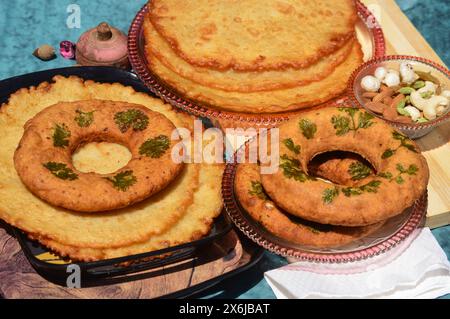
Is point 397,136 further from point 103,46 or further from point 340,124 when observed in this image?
point 103,46

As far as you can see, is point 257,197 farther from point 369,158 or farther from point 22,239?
A: point 22,239

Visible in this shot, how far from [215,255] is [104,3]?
5217mm

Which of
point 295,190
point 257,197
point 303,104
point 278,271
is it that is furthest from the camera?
point 303,104

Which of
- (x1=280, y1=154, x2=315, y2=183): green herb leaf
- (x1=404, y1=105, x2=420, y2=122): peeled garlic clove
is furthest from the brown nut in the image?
(x1=280, y1=154, x2=315, y2=183): green herb leaf

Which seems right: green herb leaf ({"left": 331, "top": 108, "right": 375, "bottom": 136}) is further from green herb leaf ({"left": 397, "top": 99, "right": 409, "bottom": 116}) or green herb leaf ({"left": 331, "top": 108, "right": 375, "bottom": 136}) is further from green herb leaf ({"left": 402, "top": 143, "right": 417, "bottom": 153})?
green herb leaf ({"left": 397, "top": 99, "right": 409, "bottom": 116})

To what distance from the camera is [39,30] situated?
8570mm

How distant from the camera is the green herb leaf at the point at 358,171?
5.70 meters

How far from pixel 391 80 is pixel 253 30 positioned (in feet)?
5.61

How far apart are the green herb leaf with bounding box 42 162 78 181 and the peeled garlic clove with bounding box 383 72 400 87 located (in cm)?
369

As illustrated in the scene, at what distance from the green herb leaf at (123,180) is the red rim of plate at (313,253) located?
0.90m

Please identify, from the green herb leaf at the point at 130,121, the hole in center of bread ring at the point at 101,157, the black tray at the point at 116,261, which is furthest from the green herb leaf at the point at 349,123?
the hole in center of bread ring at the point at 101,157

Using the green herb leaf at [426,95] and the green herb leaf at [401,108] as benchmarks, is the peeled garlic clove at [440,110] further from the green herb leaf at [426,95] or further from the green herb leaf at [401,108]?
the green herb leaf at [401,108]

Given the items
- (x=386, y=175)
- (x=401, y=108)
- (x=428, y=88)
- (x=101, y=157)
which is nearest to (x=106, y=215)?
(x=101, y=157)

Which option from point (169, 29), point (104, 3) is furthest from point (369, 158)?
point (104, 3)
